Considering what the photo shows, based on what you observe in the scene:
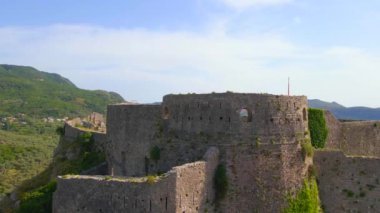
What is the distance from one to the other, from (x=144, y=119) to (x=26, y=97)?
180 meters

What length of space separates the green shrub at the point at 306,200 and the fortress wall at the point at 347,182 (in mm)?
831

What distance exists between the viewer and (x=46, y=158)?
103m

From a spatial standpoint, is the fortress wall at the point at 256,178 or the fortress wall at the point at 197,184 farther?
the fortress wall at the point at 256,178

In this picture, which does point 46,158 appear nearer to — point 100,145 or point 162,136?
point 100,145

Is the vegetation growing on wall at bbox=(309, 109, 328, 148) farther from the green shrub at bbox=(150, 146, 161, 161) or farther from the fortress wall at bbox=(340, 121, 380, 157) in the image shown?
the green shrub at bbox=(150, 146, 161, 161)

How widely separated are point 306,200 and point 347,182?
2935 mm

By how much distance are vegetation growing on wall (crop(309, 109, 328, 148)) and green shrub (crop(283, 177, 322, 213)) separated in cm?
378

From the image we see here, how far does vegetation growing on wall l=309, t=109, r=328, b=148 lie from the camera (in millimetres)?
30547

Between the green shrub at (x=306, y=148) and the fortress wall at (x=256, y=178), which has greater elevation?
the green shrub at (x=306, y=148)

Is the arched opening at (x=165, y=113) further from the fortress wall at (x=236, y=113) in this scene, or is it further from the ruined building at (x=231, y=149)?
the fortress wall at (x=236, y=113)

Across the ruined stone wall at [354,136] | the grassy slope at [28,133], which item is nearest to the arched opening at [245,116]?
the ruined stone wall at [354,136]

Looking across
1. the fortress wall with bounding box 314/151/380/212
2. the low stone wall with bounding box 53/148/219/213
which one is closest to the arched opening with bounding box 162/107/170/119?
the low stone wall with bounding box 53/148/219/213

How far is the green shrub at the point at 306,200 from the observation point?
83.6ft

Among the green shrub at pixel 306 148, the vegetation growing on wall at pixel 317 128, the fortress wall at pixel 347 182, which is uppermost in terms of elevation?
the vegetation growing on wall at pixel 317 128
